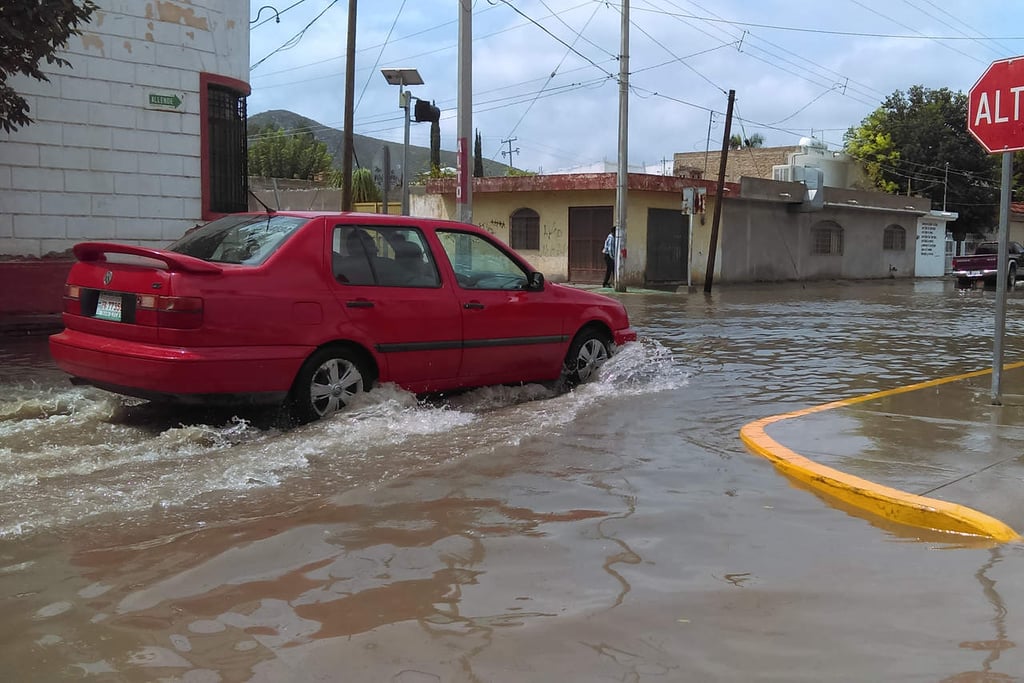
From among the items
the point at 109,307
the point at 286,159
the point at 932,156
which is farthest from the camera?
the point at 286,159

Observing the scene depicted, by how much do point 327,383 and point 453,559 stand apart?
2.55 m

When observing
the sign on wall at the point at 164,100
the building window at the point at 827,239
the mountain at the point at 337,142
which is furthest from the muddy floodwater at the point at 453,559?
the mountain at the point at 337,142

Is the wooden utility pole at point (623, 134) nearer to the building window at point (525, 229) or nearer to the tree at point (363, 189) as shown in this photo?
the building window at point (525, 229)

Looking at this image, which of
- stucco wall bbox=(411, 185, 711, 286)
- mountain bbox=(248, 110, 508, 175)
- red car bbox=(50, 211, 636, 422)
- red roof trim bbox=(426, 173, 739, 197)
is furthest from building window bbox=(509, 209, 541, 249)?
mountain bbox=(248, 110, 508, 175)

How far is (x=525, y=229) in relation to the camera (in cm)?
2839

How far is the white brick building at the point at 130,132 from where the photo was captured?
11.6 meters

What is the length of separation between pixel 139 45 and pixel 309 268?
7.97 m

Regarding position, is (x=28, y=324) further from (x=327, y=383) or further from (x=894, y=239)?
(x=894, y=239)

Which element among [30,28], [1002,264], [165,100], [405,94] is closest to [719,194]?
[405,94]

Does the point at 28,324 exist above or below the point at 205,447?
above

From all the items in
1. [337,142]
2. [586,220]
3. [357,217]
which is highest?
[337,142]

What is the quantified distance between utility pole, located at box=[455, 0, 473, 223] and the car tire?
6.79 meters

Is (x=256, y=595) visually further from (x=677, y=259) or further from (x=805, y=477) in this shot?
(x=677, y=259)

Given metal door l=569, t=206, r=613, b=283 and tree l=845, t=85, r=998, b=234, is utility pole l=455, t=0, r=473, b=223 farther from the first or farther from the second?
tree l=845, t=85, r=998, b=234
